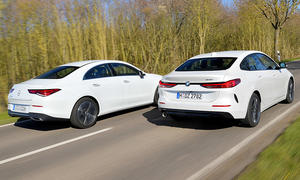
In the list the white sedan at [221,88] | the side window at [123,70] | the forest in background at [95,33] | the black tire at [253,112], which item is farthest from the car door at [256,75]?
the forest in background at [95,33]

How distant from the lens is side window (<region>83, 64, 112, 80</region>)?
6906 mm

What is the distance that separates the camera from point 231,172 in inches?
147

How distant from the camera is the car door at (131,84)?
25.2ft

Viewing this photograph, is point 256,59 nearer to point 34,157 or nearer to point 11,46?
point 34,157

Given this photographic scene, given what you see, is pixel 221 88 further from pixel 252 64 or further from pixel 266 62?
pixel 266 62

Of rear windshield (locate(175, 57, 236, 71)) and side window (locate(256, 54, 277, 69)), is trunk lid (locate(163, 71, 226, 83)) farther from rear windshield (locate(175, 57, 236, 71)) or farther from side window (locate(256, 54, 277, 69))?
side window (locate(256, 54, 277, 69))

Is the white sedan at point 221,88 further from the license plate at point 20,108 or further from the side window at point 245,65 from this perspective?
the license plate at point 20,108

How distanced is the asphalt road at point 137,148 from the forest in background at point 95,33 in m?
3.59

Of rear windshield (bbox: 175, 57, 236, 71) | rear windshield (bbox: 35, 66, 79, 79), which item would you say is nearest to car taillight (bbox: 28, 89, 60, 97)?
rear windshield (bbox: 35, 66, 79, 79)

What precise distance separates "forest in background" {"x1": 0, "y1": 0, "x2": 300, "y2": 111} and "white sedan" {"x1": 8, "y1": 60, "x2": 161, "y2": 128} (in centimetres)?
362

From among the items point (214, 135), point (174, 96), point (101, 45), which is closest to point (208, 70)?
point (174, 96)

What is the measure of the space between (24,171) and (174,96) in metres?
2.96

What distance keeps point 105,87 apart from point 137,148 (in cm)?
253

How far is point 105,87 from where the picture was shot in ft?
23.3
